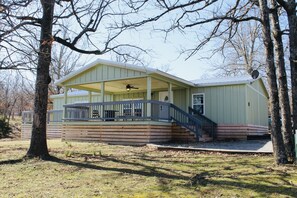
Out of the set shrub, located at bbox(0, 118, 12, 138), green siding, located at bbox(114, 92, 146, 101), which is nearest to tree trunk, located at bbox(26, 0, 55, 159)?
green siding, located at bbox(114, 92, 146, 101)

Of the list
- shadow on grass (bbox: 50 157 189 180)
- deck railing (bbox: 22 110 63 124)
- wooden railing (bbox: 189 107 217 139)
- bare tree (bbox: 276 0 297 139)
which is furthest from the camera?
deck railing (bbox: 22 110 63 124)

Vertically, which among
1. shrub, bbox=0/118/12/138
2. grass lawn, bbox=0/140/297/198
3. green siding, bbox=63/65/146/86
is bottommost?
grass lawn, bbox=0/140/297/198

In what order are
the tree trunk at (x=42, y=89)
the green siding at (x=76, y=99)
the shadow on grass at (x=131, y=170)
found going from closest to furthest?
the shadow on grass at (x=131, y=170) → the tree trunk at (x=42, y=89) → the green siding at (x=76, y=99)

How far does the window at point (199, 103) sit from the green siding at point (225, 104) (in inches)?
8.2

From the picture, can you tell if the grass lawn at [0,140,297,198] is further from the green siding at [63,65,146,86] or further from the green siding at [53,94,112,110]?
the green siding at [53,94,112,110]

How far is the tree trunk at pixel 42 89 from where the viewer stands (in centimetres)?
830

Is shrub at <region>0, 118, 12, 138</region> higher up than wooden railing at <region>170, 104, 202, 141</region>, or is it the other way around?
wooden railing at <region>170, 104, 202, 141</region>

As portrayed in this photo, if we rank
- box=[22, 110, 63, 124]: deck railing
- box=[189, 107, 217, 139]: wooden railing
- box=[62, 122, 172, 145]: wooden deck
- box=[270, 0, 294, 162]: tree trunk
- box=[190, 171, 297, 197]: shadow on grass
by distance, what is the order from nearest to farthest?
1. box=[190, 171, 297, 197]: shadow on grass
2. box=[270, 0, 294, 162]: tree trunk
3. box=[62, 122, 172, 145]: wooden deck
4. box=[189, 107, 217, 139]: wooden railing
5. box=[22, 110, 63, 124]: deck railing

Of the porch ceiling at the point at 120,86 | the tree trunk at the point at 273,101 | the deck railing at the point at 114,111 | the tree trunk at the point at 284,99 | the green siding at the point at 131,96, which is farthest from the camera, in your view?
the green siding at the point at 131,96

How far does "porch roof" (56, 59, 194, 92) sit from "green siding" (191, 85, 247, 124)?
1292 millimetres

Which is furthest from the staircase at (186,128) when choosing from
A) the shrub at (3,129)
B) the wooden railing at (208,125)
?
the shrub at (3,129)

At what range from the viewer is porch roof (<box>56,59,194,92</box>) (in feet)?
42.9

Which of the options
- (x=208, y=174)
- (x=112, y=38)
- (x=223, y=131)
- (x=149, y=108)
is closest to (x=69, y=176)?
(x=208, y=174)

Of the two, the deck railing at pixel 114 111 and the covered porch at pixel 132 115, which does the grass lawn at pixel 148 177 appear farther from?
the deck railing at pixel 114 111
